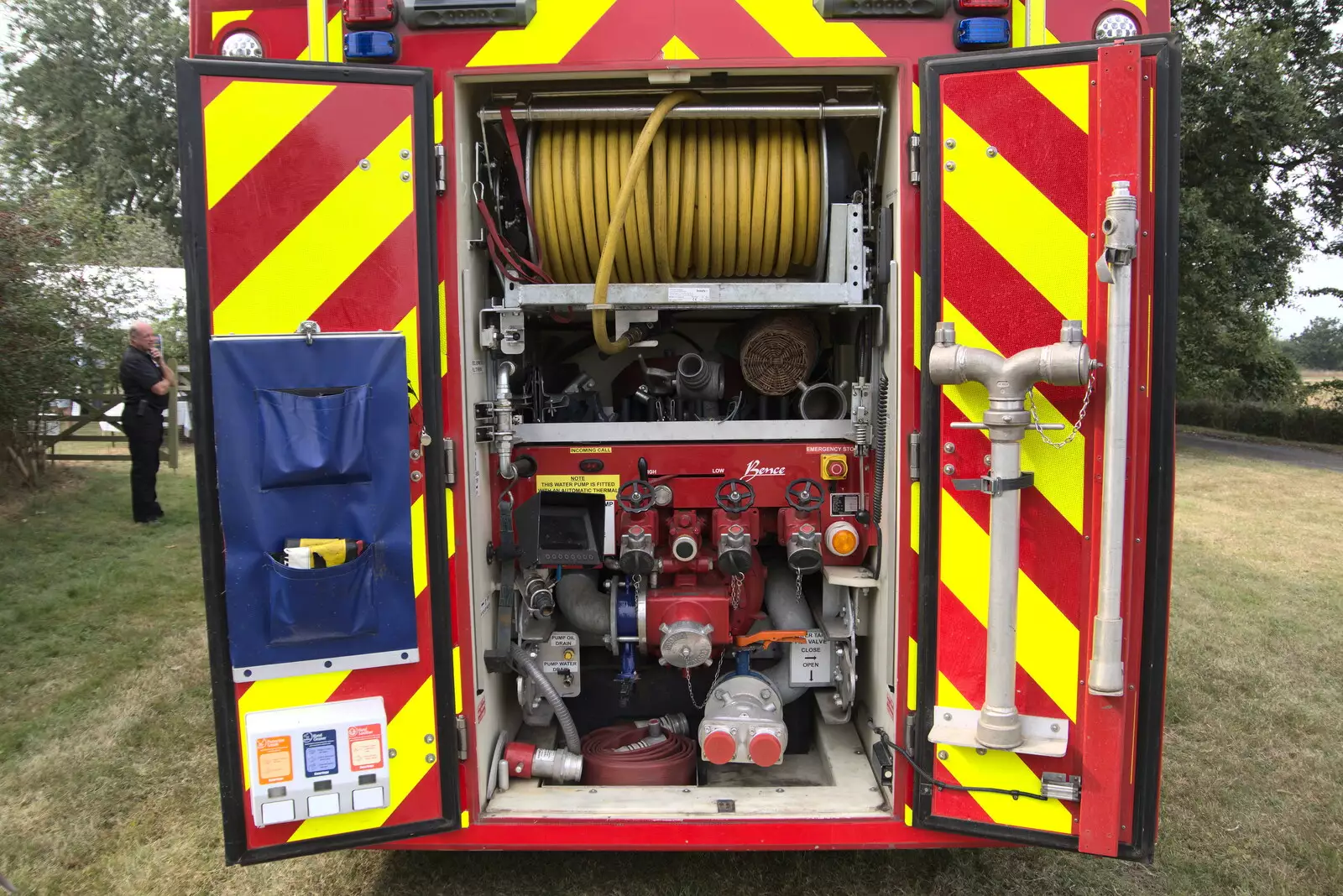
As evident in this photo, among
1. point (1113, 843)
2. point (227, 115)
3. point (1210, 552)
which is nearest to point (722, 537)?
point (1113, 843)

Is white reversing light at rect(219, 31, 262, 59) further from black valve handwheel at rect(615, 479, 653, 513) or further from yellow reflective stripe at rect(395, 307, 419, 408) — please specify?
black valve handwheel at rect(615, 479, 653, 513)

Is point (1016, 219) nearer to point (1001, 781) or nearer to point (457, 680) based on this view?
point (1001, 781)

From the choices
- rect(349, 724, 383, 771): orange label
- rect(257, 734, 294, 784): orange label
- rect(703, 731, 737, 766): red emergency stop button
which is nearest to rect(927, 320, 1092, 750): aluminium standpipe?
rect(703, 731, 737, 766): red emergency stop button

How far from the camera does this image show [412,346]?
7.52 feet

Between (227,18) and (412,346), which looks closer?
(412,346)

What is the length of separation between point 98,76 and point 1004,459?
96.3 feet

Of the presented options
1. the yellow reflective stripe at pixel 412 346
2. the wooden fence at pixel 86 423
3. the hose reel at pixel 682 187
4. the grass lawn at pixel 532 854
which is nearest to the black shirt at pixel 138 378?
the wooden fence at pixel 86 423

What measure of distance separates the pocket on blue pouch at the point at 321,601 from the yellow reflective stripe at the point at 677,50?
1.56 m

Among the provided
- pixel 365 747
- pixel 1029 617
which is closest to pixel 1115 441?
pixel 1029 617

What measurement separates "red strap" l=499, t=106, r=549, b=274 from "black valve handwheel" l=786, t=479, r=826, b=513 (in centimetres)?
111

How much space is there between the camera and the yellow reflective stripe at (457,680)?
7.89 feet

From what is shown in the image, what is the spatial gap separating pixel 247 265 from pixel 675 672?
2113mm

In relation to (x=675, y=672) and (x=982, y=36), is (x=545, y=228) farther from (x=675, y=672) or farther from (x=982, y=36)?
(x=675, y=672)

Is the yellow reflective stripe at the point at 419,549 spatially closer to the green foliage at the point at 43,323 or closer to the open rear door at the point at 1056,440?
the open rear door at the point at 1056,440
